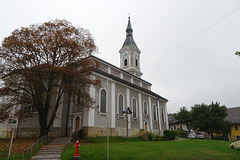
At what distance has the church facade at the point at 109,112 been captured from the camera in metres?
20.0

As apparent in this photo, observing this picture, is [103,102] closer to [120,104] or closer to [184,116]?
[120,104]

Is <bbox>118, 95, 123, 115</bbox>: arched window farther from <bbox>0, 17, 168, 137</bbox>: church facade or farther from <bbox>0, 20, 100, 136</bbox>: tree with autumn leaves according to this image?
<bbox>0, 20, 100, 136</bbox>: tree with autumn leaves

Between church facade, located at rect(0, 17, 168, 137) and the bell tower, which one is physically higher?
the bell tower

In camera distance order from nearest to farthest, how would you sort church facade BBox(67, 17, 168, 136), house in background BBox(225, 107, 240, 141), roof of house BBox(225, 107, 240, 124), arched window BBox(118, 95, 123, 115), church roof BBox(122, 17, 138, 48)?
1. church facade BBox(67, 17, 168, 136)
2. arched window BBox(118, 95, 123, 115)
3. house in background BBox(225, 107, 240, 141)
4. church roof BBox(122, 17, 138, 48)
5. roof of house BBox(225, 107, 240, 124)

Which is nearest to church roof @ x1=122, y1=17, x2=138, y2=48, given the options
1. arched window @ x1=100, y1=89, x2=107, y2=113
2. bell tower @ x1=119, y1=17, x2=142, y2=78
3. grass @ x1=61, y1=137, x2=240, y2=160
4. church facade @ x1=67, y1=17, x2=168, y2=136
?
bell tower @ x1=119, y1=17, x2=142, y2=78

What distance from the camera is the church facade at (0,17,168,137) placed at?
1998cm

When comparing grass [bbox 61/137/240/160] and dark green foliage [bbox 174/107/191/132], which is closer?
grass [bbox 61/137/240/160]

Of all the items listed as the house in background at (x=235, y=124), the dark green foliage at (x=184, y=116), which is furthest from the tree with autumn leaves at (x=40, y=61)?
the house in background at (x=235, y=124)

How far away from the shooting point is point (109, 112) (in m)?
22.3

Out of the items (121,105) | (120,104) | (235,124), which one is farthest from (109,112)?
(235,124)

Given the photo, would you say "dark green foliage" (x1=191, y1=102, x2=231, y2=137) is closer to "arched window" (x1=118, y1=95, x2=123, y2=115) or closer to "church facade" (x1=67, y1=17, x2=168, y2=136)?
"church facade" (x1=67, y1=17, x2=168, y2=136)

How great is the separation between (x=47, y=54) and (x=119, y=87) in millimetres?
12086

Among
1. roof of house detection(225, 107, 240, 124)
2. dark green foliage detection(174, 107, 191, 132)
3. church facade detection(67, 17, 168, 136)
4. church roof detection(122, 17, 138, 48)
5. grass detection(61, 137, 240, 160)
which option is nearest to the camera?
grass detection(61, 137, 240, 160)

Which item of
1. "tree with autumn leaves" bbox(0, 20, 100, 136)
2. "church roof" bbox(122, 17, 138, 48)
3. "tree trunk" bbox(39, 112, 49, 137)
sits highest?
"church roof" bbox(122, 17, 138, 48)
